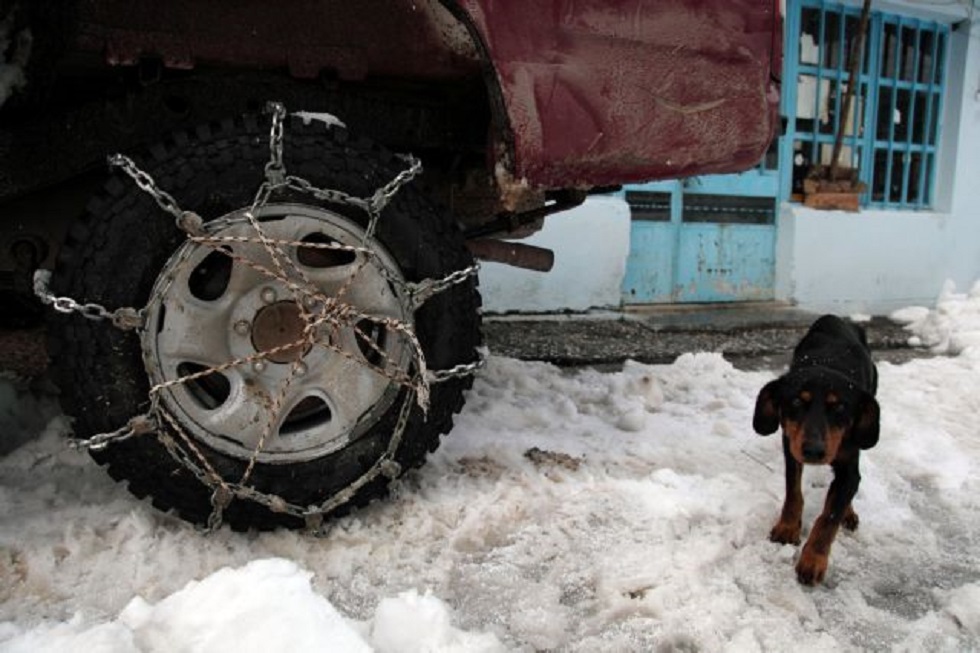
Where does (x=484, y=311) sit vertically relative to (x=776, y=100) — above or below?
below

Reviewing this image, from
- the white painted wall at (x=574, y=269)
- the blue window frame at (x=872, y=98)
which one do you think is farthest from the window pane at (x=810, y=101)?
the white painted wall at (x=574, y=269)

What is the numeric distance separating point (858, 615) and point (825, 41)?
20.5ft

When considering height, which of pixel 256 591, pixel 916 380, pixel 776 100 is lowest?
pixel 916 380

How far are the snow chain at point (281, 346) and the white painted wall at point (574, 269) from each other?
10.9 feet

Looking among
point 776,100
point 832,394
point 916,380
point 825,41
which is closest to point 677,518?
point 832,394

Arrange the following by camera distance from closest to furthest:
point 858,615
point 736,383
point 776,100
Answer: point 858,615 < point 776,100 < point 736,383

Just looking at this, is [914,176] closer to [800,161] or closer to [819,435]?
[800,161]

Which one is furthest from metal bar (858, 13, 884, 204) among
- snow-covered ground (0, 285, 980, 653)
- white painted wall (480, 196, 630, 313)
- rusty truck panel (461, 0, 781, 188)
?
rusty truck panel (461, 0, 781, 188)

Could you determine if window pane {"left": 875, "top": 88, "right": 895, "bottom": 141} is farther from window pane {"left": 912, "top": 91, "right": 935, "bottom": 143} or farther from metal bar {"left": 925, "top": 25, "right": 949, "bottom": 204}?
metal bar {"left": 925, "top": 25, "right": 949, "bottom": 204}

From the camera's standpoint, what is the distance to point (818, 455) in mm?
1919

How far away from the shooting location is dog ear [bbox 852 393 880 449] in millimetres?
1993

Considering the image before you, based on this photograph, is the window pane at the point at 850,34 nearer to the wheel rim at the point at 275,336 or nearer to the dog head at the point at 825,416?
the dog head at the point at 825,416

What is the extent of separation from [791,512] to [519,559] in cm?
83

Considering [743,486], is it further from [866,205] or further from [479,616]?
[866,205]
